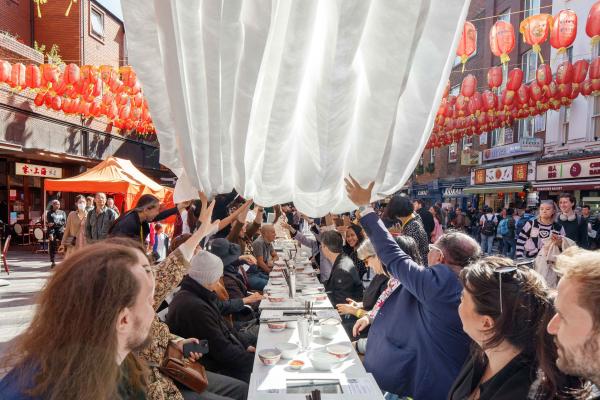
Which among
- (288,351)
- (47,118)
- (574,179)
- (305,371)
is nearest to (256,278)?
(288,351)

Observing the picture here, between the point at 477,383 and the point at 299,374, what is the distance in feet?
3.26

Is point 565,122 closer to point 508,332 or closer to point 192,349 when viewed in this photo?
point 508,332

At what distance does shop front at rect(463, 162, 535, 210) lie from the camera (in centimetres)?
1627

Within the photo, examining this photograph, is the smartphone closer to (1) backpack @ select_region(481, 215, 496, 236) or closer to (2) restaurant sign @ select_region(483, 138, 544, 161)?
(1) backpack @ select_region(481, 215, 496, 236)

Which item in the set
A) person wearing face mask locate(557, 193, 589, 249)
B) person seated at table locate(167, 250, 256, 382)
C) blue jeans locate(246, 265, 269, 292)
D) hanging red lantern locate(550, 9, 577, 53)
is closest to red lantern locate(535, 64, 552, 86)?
hanging red lantern locate(550, 9, 577, 53)

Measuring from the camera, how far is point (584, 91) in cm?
862

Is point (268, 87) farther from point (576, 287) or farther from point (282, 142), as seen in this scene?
point (576, 287)

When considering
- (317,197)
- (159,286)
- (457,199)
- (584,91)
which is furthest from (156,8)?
(457,199)

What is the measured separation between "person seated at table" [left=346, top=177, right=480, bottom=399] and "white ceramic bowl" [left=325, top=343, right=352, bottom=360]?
20cm

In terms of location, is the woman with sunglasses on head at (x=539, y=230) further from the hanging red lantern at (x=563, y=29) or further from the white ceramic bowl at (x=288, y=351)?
the white ceramic bowl at (x=288, y=351)

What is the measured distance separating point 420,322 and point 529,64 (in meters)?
18.3

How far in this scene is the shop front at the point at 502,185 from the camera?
53.4ft

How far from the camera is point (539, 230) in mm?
5875

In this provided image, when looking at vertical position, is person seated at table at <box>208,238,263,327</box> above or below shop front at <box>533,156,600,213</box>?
below
